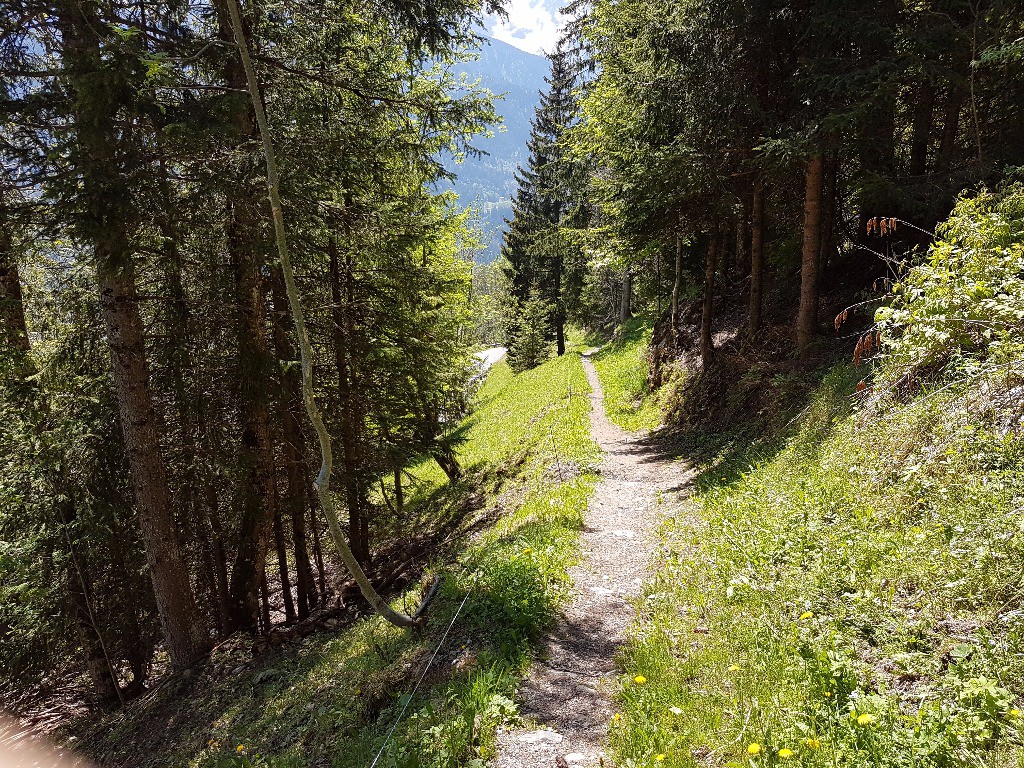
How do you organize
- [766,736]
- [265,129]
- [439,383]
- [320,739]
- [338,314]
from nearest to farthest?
[766,736] → [265,129] → [320,739] → [338,314] → [439,383]

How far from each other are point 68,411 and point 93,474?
1.09m

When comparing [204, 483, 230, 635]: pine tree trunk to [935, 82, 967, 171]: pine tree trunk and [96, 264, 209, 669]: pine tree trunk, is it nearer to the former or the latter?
[96, 264, 209, 669]: pine tree trunk

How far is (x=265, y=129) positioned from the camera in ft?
15.5

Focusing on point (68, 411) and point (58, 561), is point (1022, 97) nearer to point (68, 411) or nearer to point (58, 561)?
point (68, 411)

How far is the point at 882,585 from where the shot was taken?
4.05m

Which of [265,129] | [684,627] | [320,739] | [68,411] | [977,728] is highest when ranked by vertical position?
[265,129]

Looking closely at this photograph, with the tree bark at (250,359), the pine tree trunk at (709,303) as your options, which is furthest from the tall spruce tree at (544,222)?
the tree bark at (250,359)

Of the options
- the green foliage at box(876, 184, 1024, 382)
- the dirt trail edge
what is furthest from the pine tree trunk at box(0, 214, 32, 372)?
the green foliage at box(876, 184, 1024, 382)

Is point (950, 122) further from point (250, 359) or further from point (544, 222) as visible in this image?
point (544, 222)

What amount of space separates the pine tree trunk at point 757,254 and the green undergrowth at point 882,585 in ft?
18.0

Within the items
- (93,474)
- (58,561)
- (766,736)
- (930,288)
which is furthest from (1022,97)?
(58,561)

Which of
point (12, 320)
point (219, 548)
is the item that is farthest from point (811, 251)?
point (12, 320)

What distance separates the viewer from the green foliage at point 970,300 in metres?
5.36

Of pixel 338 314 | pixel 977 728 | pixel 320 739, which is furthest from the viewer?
pixel 338 314
